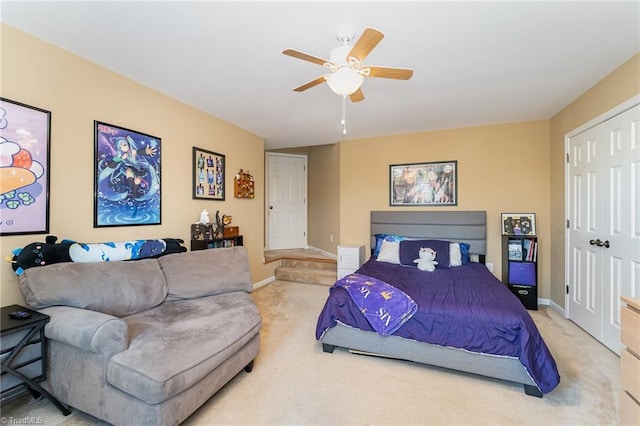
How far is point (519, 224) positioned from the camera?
3.76 m

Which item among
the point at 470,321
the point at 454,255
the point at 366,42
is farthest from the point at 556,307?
the point at 366,42

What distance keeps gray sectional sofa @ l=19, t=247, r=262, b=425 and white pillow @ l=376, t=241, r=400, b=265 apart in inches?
83.4

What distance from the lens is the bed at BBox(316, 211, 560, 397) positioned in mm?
1935

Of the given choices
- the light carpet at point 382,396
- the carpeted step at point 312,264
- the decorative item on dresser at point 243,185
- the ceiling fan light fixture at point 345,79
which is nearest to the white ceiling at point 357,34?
the ceiling fan light fixture at point 345,79

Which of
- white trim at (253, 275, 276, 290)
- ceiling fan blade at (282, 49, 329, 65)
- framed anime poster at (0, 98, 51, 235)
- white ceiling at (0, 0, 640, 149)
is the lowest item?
white trim at (253, 275, 276, 290)

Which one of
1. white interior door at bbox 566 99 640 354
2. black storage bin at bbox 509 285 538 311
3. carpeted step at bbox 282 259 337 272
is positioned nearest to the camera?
white interior door at bbox 566 99 640 354

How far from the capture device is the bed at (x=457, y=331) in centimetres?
193

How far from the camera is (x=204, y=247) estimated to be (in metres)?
3.23

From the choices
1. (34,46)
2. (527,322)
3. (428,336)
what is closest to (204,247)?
(34,46)

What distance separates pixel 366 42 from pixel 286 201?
4704 millimetres

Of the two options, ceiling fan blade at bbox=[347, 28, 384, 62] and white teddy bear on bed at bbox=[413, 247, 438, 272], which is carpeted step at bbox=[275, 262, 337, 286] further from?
ceiling fan blade at bbox=[347, 28, 384, 62]

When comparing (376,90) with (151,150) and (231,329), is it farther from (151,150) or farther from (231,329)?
(231,329)

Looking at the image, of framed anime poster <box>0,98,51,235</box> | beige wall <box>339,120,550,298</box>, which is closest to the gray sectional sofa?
framed anime poster <box>0,98,51,235</box>

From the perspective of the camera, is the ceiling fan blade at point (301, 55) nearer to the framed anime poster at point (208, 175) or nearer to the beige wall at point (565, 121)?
the framed anime poster at point (208, 175)
